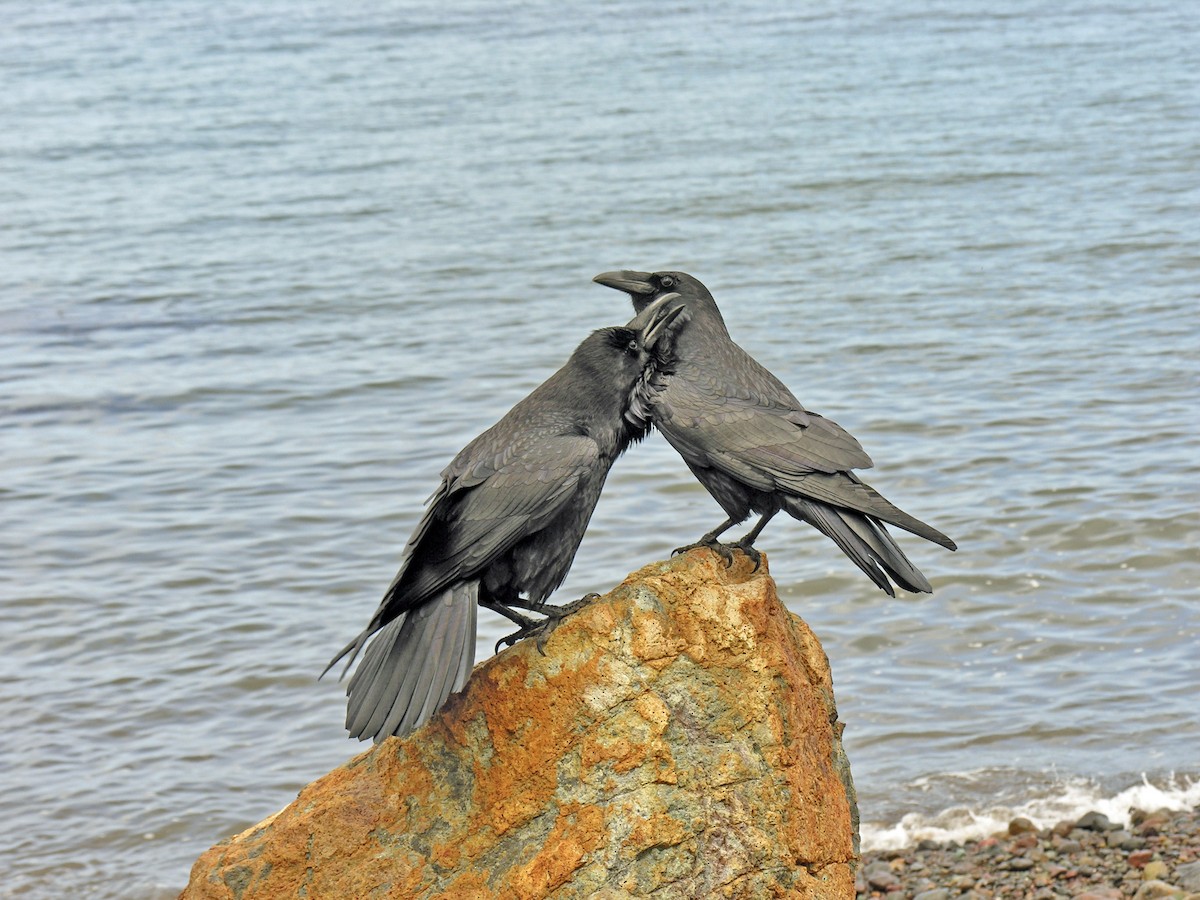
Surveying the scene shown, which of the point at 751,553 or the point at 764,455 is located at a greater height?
the point at 764,455

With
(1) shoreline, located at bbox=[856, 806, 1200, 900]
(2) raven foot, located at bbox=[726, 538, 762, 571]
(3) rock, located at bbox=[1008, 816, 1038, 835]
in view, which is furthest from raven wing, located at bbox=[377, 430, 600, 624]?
(3) rock, located at bbox=[1008, 816, 1038, 835]

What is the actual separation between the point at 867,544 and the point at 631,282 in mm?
1364

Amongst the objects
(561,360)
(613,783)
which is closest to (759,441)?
(613,783)

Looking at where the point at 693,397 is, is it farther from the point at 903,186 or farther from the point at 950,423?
the point at 903,186

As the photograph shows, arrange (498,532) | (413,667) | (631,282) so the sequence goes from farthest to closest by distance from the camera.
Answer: (631,282), (498,532), (413,667)

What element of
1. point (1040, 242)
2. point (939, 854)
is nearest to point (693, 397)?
point (939, 854)

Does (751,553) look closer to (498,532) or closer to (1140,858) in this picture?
(498,532)

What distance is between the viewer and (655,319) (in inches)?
182

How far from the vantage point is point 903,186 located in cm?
1798

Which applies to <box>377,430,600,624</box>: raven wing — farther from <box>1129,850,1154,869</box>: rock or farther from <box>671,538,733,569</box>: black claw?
<box>1129,850,1154,869</box>: rock

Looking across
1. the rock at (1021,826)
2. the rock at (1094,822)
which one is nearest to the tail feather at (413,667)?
the rock at (1021,826)

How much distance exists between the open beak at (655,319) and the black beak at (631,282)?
0.32 metres

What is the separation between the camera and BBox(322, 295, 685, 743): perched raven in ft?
12.6

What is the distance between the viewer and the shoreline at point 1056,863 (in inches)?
209
